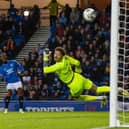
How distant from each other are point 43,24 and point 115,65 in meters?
14.1

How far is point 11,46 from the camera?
2312cm

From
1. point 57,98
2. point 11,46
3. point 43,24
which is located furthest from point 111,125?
point 43,24

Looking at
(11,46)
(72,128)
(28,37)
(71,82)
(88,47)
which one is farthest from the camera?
(28,37)

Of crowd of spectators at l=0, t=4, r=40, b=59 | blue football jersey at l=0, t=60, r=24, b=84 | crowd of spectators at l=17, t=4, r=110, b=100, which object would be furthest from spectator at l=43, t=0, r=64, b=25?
blue football jersey at l=0, t=60, r=24, b=84

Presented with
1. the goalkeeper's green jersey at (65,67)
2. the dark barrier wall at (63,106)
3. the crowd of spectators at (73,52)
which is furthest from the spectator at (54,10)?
the goalkeeper's green jersey at (65,67)

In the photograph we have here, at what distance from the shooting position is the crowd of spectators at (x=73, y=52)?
803 inches

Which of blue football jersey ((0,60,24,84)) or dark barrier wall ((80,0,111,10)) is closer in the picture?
blue football jersey ((0,60,24,84))

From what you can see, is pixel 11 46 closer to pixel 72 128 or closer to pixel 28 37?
pixel 28 37

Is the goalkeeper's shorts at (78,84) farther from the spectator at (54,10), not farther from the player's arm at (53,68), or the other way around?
the spectator at (54,10)

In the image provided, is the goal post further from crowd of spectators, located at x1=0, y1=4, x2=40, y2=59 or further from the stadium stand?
crowd of spectators, located at x1=0, y1=4, x2=40, y2=59

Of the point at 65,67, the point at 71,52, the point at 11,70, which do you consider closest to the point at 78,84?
the point at 65,67

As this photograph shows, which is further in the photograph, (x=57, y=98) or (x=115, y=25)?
(x=57, y=98)

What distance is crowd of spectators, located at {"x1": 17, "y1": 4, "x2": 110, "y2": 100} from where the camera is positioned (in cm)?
2041

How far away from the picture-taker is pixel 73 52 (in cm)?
2155
